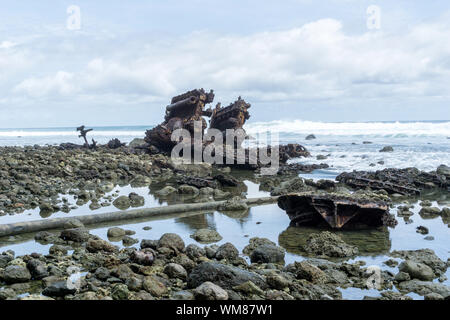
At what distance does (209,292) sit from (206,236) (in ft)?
9.31

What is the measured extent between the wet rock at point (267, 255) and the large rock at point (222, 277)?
110 cm

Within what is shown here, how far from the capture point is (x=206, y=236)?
6.68 meters

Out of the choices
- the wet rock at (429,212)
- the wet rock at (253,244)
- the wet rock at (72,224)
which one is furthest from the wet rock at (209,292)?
the wet rock at (429,212)

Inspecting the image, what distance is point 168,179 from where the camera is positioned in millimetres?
14742

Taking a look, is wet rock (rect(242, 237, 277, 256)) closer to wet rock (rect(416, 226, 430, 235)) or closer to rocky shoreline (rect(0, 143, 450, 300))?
rocky shoreline (rect(0, 143, 450, 300))

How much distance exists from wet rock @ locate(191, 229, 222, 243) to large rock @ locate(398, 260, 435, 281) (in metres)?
2.84

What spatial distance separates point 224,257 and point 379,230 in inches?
136

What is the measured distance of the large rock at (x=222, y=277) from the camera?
13.6 ft

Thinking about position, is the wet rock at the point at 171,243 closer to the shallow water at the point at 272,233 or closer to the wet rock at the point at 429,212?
the shallow water at the point at 272,233

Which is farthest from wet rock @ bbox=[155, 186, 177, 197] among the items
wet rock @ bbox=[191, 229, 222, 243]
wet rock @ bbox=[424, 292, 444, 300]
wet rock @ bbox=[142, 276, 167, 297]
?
wet rock @ bbox=[424, 292, 444, 300]

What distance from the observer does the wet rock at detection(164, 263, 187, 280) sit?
450 cm

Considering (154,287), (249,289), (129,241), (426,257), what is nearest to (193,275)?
(154,287)

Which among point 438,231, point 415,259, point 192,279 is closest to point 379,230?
point 438,231

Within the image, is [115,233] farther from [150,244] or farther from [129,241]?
[150,244]
